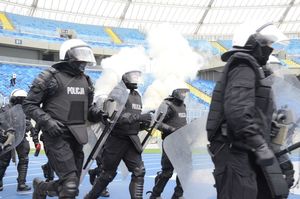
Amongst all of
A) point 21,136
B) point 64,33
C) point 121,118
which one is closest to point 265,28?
point 121,118

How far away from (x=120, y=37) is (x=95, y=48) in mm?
6279

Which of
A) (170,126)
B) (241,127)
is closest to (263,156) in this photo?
(241,127)

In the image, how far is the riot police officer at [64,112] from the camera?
4.87 m

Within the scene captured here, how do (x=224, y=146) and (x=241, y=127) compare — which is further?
(x=224, y=146)

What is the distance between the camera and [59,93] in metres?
5.09

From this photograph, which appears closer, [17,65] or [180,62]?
[180,62]

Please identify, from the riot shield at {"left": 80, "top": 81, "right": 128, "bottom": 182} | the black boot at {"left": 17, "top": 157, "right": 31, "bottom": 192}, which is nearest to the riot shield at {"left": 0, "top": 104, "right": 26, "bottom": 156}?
the black boot at {"left": 17, "top": 157, "right": 31, "bottom": 192}

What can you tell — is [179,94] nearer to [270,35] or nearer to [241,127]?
[270,35]

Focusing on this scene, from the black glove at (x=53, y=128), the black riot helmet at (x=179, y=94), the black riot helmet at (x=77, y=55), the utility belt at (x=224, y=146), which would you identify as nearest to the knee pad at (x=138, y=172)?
the black glove at (x=53, y=128)

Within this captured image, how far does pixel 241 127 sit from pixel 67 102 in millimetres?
2515

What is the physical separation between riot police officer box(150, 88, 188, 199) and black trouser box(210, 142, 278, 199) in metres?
3.32

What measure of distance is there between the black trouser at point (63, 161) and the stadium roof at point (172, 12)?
3846cm

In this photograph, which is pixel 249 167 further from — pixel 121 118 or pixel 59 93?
pixel 121 118

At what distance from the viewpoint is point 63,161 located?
4.87m
